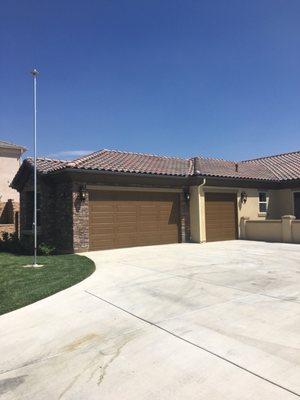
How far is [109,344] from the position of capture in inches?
202

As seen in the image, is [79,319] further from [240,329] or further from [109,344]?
[240,329]

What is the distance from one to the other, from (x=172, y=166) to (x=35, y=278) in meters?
11.7

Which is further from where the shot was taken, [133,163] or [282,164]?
[282,164]

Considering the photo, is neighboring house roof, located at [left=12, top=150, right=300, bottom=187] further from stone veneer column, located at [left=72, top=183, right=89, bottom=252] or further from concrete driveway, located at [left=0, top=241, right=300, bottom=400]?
concrete driveway, located at [left=0, top=241, right=300, bottom=400]

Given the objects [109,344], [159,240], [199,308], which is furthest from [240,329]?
[159,240]

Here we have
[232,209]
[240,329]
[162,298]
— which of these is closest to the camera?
[240,329]

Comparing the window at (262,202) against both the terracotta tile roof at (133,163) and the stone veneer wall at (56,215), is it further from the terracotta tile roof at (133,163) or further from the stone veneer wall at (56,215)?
the stone veneer wall at (56,215)

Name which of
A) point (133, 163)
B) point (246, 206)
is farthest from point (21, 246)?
point (246, 206)

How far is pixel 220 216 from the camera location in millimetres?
20266

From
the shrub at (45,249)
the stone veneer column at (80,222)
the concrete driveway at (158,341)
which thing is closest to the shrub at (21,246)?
the shrub at (45,249)

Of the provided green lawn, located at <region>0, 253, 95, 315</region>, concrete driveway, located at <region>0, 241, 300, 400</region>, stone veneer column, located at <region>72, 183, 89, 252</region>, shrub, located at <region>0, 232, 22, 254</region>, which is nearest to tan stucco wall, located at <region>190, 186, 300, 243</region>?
stone veneer column, located at <region>72, 183, 89, 252</region>

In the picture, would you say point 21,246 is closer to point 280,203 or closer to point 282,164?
point 280,203

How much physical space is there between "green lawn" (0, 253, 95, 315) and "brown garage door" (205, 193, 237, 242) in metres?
8.34

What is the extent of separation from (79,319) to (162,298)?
1.83m
